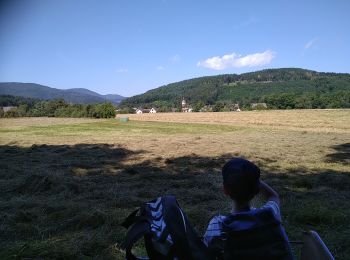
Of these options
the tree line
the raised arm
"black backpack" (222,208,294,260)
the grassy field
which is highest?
the raised arm

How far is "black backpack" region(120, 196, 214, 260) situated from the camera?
2.02 m

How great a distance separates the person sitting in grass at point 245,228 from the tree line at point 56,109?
2605 inches

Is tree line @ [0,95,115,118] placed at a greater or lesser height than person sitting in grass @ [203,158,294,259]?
lesser

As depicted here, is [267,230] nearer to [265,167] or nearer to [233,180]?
[233,180]

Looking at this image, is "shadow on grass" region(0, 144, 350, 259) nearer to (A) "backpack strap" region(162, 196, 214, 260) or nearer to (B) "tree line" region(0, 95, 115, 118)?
(A) "backpack strap" region(162, 196, 214, 260)

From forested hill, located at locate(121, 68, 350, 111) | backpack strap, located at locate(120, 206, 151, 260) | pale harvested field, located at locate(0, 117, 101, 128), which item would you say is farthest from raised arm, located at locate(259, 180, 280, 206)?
forested hill, located at locate(121, 68, 350, 111)

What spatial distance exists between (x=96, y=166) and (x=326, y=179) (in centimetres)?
632

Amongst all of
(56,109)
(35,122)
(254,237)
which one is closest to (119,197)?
(254,237)

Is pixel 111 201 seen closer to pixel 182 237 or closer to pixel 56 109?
pixel 182 237

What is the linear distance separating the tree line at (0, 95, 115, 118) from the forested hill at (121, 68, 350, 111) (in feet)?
85.6

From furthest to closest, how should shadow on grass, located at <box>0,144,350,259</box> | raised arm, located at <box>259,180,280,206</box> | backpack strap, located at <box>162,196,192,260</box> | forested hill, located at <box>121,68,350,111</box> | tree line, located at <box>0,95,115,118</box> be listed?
forested hill, located at <box>121,68,350,111</box> < tree line, located at <box>0,95,115,118</box> < shadow on grass, located at <box>0,144,350,259</box> < raised arm, located at <box>259,180,280,206</box> < backpack strap, located at <box>162,196,192,260</box>

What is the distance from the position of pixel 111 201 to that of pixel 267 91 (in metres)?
121

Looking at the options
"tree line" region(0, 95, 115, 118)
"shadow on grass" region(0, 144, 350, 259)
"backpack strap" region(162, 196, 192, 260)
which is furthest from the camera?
"tree line" region(0, 95, 115, 118)

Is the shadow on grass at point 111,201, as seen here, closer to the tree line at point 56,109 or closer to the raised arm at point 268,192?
the raised arm at point 268,192
